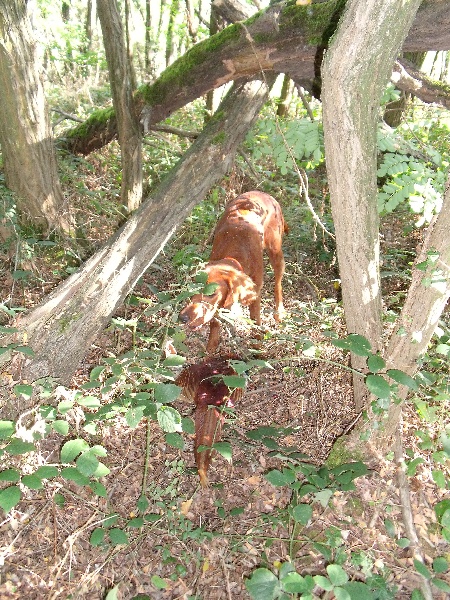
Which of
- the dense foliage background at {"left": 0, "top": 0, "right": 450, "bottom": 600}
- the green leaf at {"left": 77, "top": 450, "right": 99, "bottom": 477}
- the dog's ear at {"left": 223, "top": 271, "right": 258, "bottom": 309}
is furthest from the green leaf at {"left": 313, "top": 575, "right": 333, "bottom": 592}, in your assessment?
the dog's ear at {"left": 223, "top": 271, "right": 258, "bottom": 309}

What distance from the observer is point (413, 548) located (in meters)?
2.66

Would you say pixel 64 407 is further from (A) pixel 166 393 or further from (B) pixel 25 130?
(B) pixel 25 130

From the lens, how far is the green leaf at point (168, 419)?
2352mm

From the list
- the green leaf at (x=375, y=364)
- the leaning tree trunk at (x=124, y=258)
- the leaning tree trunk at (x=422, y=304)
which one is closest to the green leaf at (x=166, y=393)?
the green leaf at (x=375, y=364)

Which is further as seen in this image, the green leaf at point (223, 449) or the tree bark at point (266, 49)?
the tree bark at point (266, 49)

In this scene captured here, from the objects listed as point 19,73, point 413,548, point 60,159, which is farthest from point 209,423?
point 60,159

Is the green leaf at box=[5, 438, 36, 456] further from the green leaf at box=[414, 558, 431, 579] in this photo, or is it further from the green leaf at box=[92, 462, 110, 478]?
the green leaf at box=[414, 558, 431, 579]

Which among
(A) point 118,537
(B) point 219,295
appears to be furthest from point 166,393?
(B) point 219,295

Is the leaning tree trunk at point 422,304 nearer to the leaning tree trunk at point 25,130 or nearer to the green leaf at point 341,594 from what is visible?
the green leaf at point 341,594

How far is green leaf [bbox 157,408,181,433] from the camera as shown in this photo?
7.72 ft

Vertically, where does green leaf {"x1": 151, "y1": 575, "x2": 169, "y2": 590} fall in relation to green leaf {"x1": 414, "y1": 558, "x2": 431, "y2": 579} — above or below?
below

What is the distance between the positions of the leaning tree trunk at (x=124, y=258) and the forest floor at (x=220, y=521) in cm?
61

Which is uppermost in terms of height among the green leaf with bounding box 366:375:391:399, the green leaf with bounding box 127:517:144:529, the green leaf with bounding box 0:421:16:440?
the green leaf with bounding box 366:375:391:399

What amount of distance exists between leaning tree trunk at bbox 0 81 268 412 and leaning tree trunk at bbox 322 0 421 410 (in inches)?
71.7
